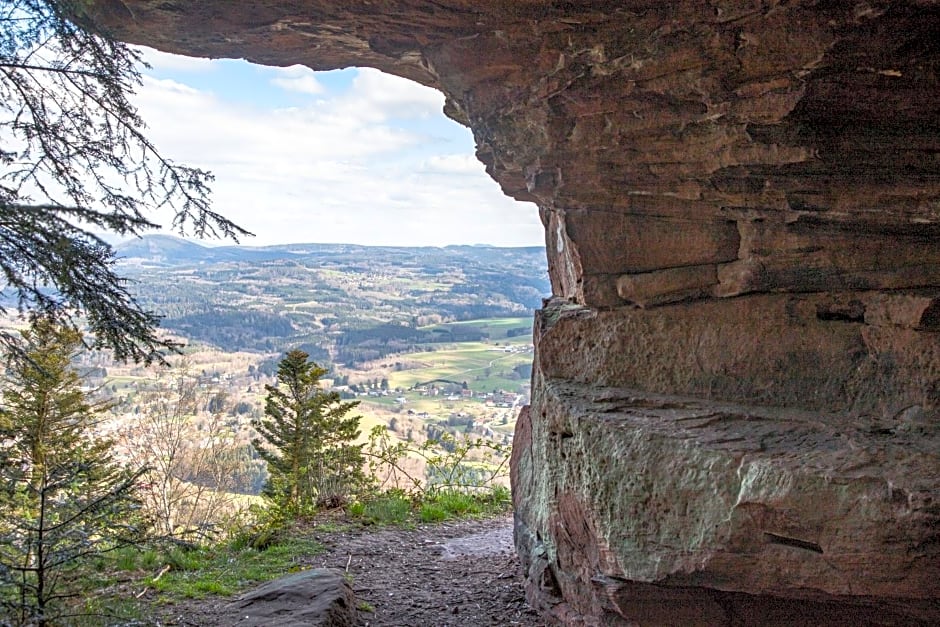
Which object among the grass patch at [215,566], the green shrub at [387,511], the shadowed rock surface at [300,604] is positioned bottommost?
the green shrub at [387,511]

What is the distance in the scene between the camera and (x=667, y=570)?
4.03m

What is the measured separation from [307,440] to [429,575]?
15.4ft

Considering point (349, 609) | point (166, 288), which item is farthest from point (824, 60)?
point (166, 288)

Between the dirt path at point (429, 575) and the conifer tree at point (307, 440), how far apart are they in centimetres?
235

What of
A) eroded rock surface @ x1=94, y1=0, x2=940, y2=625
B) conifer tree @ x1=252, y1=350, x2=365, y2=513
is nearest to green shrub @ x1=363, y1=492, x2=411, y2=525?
conifer tree @ x1=252, y1=350, x2=365, y2=513

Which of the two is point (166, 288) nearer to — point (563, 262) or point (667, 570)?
point (563, 262)

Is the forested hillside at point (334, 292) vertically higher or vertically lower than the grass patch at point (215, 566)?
higher

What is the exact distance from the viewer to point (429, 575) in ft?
23.2

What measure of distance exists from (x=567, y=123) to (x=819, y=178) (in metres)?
1.83

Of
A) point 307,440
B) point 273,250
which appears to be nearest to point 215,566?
point 307,440

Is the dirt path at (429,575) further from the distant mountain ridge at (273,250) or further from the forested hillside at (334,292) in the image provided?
the distant mountain ridge at (273,250)

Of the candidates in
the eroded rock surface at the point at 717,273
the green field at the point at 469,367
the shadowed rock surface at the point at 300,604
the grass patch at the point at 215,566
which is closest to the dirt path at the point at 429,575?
the shadowed rock surface at the point at 300,604

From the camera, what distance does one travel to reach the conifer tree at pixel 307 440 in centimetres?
1080

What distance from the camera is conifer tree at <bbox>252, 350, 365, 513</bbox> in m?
10.8
